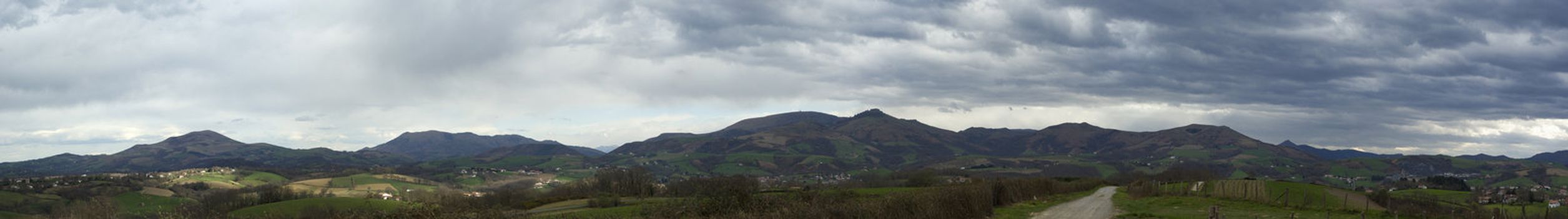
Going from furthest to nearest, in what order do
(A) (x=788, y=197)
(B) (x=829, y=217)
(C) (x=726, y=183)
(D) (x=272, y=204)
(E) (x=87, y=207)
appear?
(D) (x=272, y=204), (E) (x=87, y=207), (C) (x=726, y=183), (A) (x=788, y=197), (B) (x=829, y=217)

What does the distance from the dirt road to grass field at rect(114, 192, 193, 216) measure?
134349mm

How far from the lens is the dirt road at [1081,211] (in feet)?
148

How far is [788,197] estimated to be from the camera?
39250 mm

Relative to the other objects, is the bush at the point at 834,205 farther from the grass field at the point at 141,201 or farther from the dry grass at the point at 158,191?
the dry grass at the point at 158,191

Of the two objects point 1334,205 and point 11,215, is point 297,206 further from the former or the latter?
point 1334,205

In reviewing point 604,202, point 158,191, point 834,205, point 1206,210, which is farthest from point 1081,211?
point 158,191

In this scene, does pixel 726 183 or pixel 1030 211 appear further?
pixel 1030 211

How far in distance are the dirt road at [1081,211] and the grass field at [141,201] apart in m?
134

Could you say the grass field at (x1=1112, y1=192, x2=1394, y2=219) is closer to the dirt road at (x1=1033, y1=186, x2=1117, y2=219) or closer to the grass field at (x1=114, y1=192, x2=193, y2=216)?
the dirt road at (x1=1033, y1=186, x2=1117, y2=219)

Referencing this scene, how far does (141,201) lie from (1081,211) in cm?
16525

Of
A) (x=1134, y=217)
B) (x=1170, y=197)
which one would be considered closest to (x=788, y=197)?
(x=1134, y=217)

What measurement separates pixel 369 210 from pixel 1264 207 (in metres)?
42.0

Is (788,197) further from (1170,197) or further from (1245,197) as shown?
(1170,197)

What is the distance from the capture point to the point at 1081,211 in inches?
2009
